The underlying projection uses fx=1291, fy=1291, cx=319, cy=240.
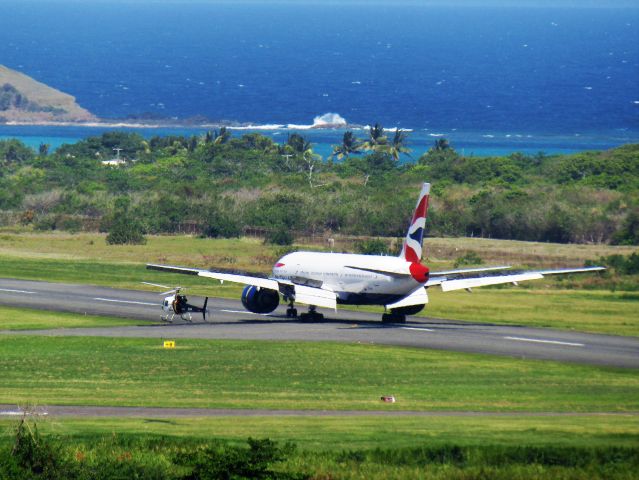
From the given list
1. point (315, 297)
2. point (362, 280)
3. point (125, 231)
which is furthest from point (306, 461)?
point (125, 231)

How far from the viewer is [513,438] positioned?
34688mm

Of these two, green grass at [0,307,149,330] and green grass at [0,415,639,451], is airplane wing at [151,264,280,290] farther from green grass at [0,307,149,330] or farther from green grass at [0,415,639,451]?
green grass at [0,415,639,451]

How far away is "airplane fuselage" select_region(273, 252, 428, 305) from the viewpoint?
6612 centimetres

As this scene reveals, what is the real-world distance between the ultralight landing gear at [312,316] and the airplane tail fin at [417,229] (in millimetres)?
7225

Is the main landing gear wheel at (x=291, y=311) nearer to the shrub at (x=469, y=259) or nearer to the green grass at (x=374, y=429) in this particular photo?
the shrub at (x=469, y=259)

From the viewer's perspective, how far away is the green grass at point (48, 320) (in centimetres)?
6681

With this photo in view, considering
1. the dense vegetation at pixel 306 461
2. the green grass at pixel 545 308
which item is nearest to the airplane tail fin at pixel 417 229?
the green grass at pixel 545 308

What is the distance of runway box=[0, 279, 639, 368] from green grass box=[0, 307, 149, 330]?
1.26 m

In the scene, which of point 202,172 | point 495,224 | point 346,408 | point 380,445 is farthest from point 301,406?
point 202,172

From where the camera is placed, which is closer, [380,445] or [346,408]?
[380,445]

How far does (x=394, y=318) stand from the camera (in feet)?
228

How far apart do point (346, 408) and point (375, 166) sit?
127 m

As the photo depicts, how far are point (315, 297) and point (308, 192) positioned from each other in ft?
245

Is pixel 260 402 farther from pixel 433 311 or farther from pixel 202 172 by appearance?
pixel 202 172
